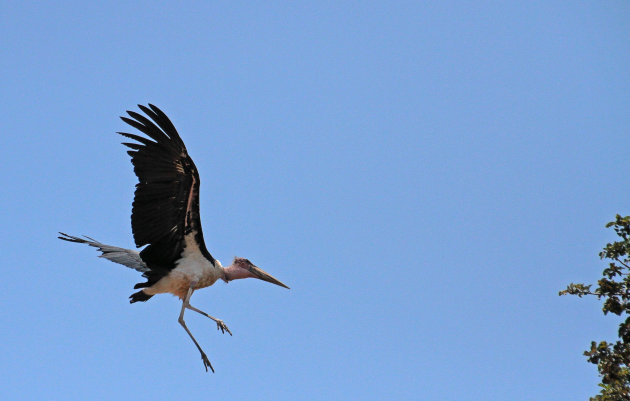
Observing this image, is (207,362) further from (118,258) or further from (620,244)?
(620,244)

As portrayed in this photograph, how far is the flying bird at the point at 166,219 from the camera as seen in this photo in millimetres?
13734

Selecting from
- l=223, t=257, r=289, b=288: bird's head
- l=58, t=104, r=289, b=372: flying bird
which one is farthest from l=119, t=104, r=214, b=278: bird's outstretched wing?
l=223, t=257, r=289, b=288: bird's head

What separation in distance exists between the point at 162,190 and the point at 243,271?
3.07m

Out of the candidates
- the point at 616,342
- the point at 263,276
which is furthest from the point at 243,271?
the point at 616,342

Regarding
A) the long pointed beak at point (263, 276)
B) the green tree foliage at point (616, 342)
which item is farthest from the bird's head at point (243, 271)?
the green tree foliage at point (616, 342)

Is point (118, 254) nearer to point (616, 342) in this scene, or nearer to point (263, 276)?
point (263, 276)

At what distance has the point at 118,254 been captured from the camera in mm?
15984

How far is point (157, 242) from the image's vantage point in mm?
14461

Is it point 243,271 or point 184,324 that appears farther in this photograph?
point 243,271

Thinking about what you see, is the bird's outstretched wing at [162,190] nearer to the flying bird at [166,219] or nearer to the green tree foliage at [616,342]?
the flying bird at [166,219]

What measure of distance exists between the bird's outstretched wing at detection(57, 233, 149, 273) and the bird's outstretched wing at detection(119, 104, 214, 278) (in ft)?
2.62

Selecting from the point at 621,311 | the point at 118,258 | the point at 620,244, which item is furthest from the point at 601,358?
the point at 118,258

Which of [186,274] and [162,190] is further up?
[162,190]

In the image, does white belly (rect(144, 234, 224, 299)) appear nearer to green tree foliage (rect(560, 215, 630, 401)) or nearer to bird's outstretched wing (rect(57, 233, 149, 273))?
bird's outstretched wing (rect(57, 233, 149, 273))
